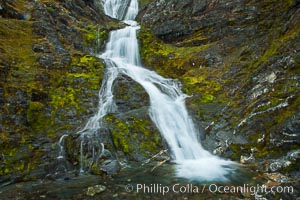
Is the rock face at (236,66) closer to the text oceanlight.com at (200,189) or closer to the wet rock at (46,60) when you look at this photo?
the text oceanlight.com at (200,189)

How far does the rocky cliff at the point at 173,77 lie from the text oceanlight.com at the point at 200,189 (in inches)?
17.9

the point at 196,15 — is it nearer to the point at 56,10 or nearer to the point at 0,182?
the point at 56,10

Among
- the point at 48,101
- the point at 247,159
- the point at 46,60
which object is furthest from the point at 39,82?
the point at 247,159

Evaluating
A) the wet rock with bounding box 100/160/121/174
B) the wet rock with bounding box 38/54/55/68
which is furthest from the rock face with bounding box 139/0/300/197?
the wet rock with bounding box 38/54/55/68

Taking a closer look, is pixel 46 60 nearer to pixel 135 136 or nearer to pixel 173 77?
pixel 135 136

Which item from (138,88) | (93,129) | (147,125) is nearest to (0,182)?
(93,129)

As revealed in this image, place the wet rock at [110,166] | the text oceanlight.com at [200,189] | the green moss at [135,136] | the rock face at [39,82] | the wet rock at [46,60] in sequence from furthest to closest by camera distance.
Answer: the wet rock at [46,60], the green moss at [135,136], the rock face at [39,82], the wet rock at [110,166], the text oceanlight.com at [200,189]

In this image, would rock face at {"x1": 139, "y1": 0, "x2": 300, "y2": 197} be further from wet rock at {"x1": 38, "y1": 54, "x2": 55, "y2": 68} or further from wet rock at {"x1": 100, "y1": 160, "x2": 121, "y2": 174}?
wet rock at {"x1": 38, "y1": 54, "x2": 55, "y2": 68}

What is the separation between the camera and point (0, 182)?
287 inches

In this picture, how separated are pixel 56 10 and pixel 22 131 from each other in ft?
36.9

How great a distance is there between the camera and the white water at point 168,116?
795 centimetres

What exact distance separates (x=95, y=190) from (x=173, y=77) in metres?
8.46

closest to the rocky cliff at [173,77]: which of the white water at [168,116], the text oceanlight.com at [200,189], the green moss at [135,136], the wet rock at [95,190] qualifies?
the green moss at [135,136]

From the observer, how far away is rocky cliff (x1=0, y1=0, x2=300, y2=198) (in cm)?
811
